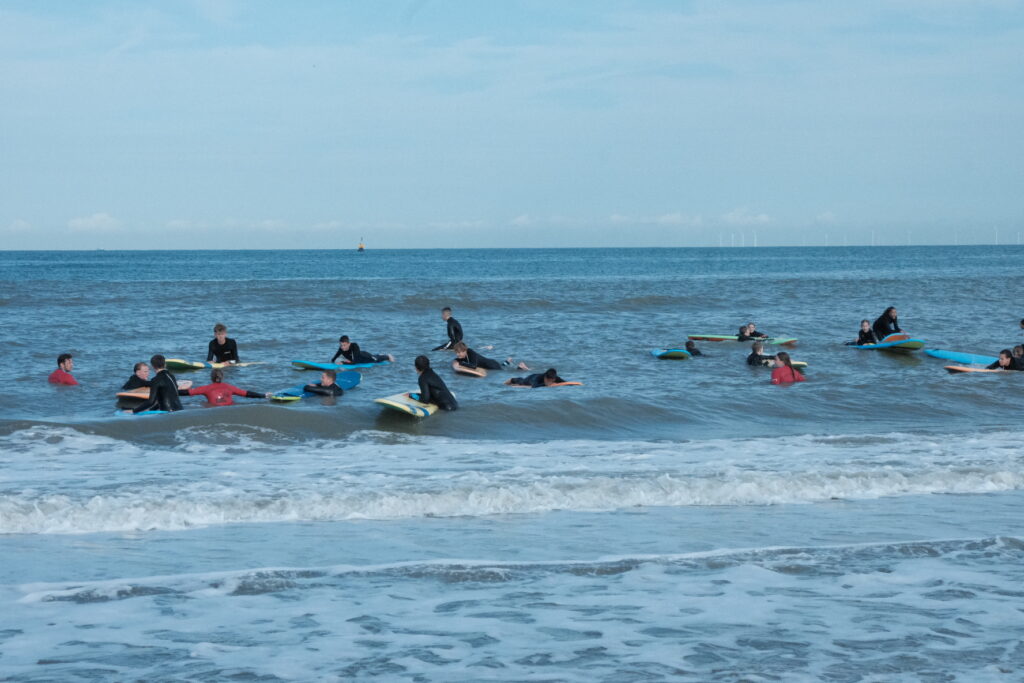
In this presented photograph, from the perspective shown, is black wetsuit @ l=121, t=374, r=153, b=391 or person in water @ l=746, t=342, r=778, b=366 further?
person in water @ l=746, t=342, r=778, b=366

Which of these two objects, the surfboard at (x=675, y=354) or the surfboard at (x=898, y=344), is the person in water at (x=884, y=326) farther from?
the surfboard at (x=675, y=354)

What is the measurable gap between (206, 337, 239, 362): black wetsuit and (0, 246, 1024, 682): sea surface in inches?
77.6

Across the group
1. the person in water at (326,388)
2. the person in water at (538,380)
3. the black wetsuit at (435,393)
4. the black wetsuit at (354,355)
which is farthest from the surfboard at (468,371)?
the black wetsuit at (435,393)

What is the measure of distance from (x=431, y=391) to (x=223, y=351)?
26.7 ft

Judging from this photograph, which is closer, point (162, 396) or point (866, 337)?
point (162, 396)

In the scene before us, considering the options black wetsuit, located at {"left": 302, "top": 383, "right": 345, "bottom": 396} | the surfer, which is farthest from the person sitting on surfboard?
the surfer

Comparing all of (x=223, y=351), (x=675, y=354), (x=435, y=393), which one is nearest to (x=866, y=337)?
(x=675, y=354)

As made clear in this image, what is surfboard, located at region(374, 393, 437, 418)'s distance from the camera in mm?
16047

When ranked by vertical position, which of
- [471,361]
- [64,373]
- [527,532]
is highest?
[471,361]

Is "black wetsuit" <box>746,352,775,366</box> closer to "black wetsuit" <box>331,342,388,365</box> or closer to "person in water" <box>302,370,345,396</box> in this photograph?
"black wetsuit" <box>331,342,388,365</box>

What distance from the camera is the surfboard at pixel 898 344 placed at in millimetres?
25922

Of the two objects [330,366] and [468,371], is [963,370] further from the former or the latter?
[330,366]

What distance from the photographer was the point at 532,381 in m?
20.3

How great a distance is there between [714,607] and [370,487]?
494cm
